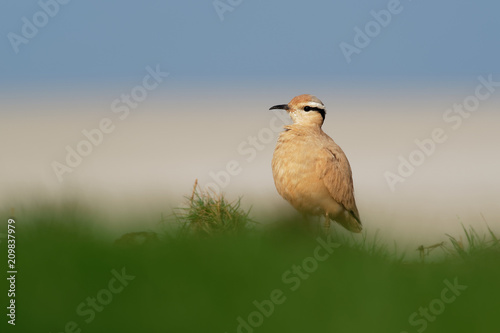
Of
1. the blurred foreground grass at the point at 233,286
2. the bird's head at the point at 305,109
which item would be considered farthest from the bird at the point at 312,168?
the blurred foreground grass at the point at 233,286

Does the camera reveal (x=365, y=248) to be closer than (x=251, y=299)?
No

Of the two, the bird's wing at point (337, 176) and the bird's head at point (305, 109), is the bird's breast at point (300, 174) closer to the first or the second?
the bird's wing at point (337, 176)

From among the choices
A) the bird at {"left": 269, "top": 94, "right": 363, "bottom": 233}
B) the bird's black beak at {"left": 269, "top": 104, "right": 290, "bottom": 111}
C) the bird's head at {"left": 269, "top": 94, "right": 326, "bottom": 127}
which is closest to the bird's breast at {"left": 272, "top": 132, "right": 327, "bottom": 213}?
the bird at {"left": 269, "top": 94, "right": 363, "bottom": 233}

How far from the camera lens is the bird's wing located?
10352 mm

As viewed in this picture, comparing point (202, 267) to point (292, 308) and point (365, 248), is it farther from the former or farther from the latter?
point (365, 248)

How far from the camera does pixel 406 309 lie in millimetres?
6379

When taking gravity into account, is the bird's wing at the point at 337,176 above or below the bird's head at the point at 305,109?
below

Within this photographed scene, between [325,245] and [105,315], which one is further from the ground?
[325,245]

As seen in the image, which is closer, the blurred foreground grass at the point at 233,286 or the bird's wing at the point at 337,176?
the blurred foreground grass at the point at 233,286

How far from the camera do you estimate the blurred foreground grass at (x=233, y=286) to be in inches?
244

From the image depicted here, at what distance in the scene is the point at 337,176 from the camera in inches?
413

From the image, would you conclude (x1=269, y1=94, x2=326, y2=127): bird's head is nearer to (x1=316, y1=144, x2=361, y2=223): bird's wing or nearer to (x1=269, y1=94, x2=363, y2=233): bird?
(x1=269, y1=94, x2=363, y2=233): bird

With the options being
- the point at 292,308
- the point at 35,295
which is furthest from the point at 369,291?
the point at 35,295

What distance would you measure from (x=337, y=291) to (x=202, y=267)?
4.45ft
